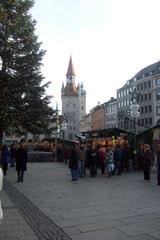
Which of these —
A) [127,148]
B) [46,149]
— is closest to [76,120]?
[46,149]

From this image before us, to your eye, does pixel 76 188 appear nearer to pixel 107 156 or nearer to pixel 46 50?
pixel 107 156

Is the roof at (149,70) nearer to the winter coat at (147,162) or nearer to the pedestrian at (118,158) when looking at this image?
the pedestrian at (118,158)

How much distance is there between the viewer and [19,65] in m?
36.8

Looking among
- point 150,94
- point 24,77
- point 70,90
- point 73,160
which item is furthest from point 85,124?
point 73,160

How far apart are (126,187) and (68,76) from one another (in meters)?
142

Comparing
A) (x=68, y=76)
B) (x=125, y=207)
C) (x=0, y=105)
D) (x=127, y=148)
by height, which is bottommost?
(x=125, y=207)

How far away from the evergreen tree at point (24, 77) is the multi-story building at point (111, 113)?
329 feet

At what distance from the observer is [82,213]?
10414 millimetres

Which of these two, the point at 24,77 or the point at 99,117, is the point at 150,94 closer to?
the point at 99,117

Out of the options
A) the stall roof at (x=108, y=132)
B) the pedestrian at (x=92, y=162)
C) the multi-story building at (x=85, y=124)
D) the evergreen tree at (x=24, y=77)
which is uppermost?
the multi-story building at (x=85, y=124)

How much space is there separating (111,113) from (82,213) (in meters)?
132

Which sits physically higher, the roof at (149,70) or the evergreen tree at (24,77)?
the roof at (149,70)

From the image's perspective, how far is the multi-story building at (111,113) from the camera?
138m

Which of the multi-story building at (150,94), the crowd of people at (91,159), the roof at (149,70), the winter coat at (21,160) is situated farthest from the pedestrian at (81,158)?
the roof at (149,70)
